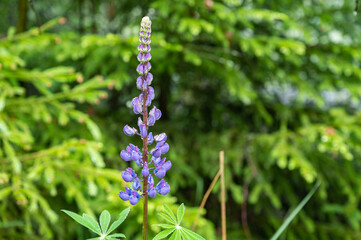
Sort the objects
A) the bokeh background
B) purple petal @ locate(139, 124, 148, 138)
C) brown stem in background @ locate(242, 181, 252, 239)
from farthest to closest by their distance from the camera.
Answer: brown stem in background @ locate(242, 181, 252, 239) < the bokeh background < purple petal @ locate(139, 124, 148, 138)

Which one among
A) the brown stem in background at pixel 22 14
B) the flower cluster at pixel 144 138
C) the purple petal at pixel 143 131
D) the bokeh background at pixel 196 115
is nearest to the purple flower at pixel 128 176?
the flower cluster at pixel 144 138

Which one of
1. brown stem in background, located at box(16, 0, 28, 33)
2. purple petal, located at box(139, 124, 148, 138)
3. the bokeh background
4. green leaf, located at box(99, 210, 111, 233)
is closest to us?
purple petal, located at box(139, 124, 148, 138)

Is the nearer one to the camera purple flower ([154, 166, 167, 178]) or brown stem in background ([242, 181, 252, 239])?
purple flower ([154, 166, 167, 178])

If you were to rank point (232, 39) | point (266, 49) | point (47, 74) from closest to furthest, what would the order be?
1. point (47, 74)
2. point (266, 49)
3. point (232, 39)

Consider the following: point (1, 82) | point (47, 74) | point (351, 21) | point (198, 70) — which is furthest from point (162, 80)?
point (351, 21)

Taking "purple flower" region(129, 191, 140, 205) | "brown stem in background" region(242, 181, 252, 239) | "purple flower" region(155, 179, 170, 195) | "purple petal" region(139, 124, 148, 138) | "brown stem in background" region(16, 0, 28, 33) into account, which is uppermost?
"brown stem in background" region(16, 0, 28, 33)

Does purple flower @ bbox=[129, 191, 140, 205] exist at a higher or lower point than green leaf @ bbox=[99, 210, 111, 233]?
higher

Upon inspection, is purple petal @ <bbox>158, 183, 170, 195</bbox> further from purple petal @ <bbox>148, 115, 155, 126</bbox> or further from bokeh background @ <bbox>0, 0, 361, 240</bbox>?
bokeh background @ <bbox>0, 0, 361, 240</bbox>

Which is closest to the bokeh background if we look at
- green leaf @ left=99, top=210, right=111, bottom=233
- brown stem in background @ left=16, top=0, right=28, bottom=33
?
brown stem in background @ left=16, top=0, right=28, bottom=33

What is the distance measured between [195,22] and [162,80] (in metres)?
1.02

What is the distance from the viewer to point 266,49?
2.78 m

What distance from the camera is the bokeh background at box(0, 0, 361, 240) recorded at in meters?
2.41

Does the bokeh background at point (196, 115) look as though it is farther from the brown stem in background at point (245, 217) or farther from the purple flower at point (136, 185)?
the purple flower at point (136, 185)

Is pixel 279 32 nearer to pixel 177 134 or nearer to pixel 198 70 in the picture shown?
pixel 198 70
